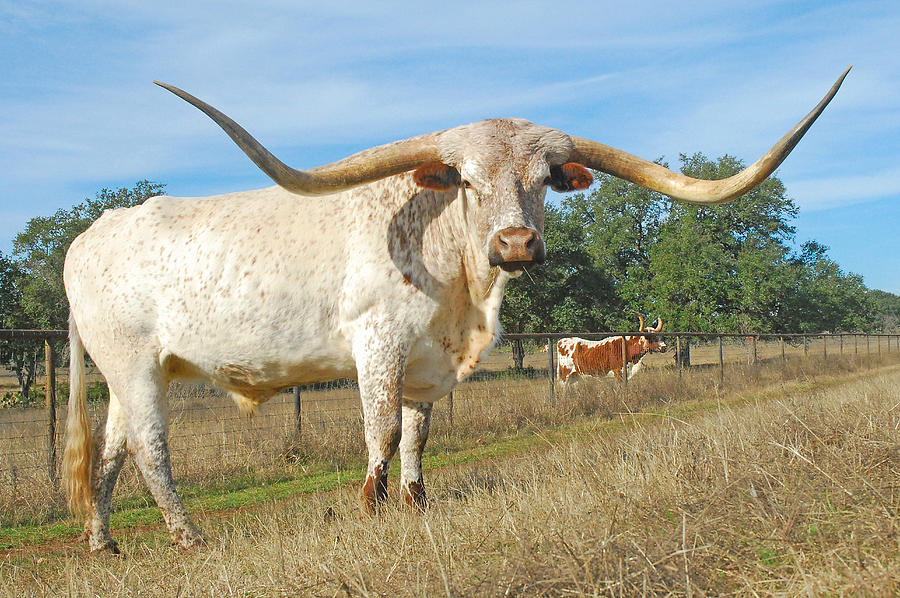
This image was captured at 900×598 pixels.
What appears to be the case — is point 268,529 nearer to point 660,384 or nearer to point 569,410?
point 569,410

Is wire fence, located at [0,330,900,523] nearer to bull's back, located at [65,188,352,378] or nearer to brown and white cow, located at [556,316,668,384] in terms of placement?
bull's back, located at [65,188,352,378]

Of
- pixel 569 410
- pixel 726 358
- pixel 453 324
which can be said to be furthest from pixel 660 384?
pixel 453 324

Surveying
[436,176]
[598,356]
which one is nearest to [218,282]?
[436,176]

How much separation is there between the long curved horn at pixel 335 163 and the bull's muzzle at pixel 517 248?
3.16 feet

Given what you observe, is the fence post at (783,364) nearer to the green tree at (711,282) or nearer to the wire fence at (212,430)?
the wire fence at (212,430)

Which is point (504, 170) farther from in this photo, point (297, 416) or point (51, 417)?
point (297, 416)

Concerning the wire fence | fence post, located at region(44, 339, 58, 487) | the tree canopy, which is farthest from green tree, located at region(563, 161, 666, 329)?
fence post, located at region(44, 339, 58, 487)

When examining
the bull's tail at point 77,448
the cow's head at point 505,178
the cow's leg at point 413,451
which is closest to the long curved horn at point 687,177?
the cow's head at point 505,178

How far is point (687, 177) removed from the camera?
4379 mm

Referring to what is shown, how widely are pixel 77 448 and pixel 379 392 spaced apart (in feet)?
8.41

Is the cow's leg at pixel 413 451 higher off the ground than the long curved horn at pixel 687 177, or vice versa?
the long curved horn at pixel 687 177

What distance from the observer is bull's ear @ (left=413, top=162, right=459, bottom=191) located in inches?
183

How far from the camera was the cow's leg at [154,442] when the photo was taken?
4.93m

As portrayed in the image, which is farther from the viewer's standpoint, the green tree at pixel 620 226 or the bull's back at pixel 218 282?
the green tree at pixel 620 226
